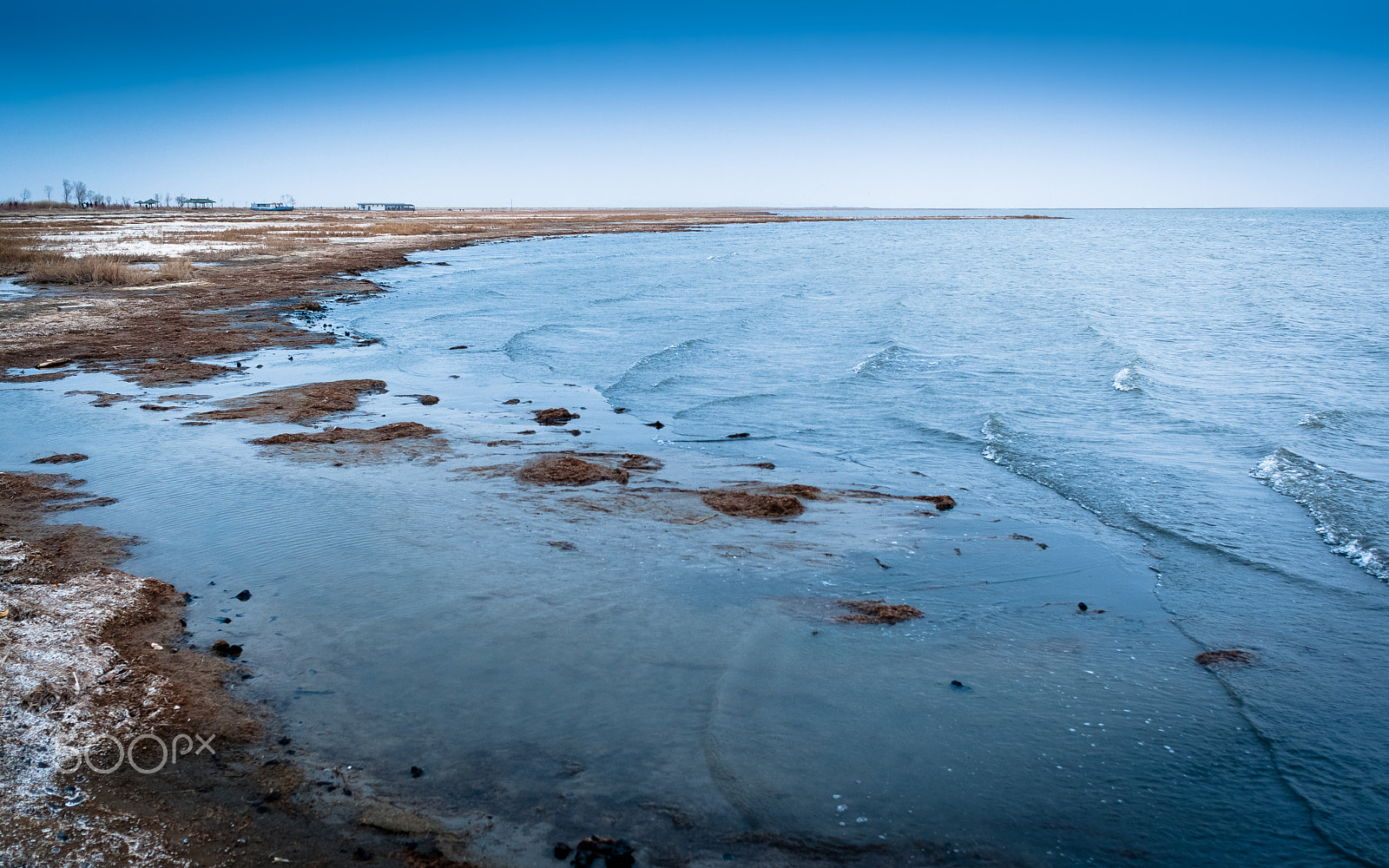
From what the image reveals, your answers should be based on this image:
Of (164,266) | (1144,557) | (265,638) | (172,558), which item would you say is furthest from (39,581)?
(164,266)

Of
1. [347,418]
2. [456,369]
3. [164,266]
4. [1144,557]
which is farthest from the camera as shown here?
[164,266]

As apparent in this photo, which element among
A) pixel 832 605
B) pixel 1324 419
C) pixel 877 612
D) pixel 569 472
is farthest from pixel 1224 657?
pixel 1324 419

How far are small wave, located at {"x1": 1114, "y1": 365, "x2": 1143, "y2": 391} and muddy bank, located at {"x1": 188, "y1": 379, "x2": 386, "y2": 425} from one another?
640 inches

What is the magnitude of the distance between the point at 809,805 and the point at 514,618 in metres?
3.36

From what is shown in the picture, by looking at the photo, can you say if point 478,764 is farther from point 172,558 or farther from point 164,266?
point 164,266

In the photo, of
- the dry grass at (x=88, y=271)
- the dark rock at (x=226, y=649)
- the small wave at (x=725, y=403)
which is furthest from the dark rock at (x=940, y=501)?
the dry grass at (x=88, y=271)

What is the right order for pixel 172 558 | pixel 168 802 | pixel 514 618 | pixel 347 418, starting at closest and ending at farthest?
1. pixel 168 802
2. pixel 514 618
3. pixel 172 558
4. pixel 347 418

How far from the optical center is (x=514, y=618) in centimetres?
736

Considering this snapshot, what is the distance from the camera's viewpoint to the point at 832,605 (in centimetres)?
775

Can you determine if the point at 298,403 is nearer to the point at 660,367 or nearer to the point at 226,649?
the point at 660,367

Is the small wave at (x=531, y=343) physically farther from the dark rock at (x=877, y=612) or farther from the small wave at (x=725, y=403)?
the dark rock at (x=877, y=612)

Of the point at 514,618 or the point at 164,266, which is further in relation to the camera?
the point at 164,266

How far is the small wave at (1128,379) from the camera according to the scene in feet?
59.0

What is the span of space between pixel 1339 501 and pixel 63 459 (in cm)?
1760
